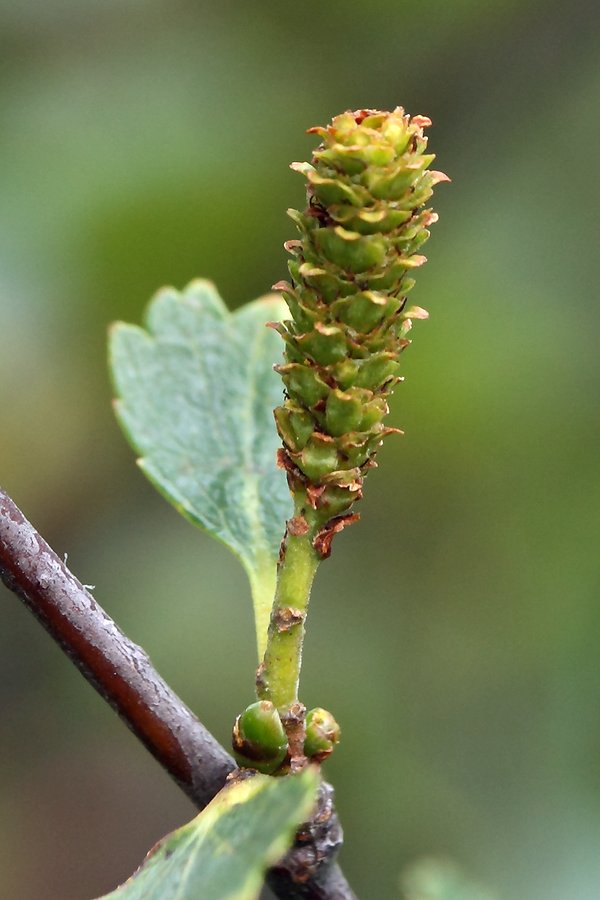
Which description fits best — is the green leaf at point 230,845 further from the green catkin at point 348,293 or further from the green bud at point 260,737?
the green catkin at point 348,293

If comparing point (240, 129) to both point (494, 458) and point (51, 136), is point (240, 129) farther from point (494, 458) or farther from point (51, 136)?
point (494, 458)

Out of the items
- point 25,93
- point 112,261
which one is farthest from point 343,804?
point 25,93

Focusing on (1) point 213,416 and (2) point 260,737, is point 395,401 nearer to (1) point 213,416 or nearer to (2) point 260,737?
(1) point 213,416

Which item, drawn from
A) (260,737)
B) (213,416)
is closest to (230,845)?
(260,737)

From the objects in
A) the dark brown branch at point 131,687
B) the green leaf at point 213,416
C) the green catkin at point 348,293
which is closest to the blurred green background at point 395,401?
the green leaf at point 213,416

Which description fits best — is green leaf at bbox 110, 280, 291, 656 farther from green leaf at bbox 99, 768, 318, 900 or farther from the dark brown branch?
green leaf at bbox 99, 768, 318, 900

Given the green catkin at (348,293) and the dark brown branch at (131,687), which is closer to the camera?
the green catkin at (348,293)
